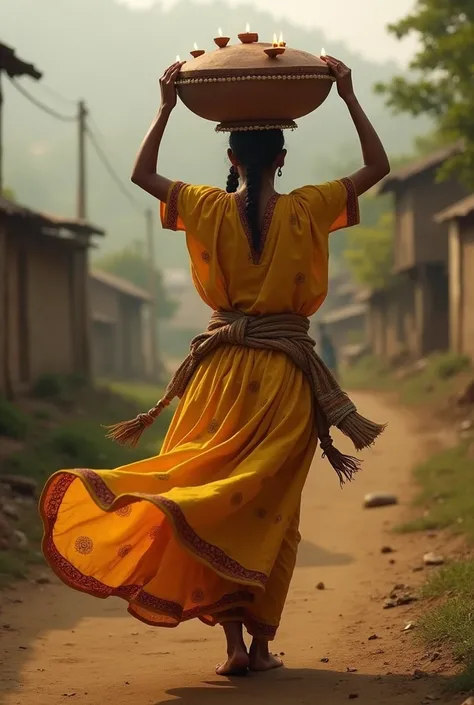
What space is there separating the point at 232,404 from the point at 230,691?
1135 mm

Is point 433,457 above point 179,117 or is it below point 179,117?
below

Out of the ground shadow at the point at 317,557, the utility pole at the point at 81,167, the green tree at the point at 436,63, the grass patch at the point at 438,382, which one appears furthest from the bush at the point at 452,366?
the ground shadow at the point at 317,557

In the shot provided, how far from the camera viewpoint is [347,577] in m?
7.39

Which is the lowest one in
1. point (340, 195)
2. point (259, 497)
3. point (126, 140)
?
point (259, 497)

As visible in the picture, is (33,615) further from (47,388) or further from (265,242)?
(47,388)

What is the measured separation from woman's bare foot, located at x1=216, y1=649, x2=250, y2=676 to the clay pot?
2.18 meters

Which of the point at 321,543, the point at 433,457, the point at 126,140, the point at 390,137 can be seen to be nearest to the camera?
the point at 321,543

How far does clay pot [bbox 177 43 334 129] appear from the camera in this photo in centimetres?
475

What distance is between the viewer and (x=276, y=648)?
18.2ft

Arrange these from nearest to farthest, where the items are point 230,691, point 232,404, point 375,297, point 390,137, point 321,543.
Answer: point 230,691
point 232,404
point 321,543
point 375,297
point 390,137

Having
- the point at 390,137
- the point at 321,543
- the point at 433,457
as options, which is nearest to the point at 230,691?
the point at 321,543

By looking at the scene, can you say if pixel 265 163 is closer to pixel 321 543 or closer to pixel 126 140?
pixel 321 543

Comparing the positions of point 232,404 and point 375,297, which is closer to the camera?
point 232,404

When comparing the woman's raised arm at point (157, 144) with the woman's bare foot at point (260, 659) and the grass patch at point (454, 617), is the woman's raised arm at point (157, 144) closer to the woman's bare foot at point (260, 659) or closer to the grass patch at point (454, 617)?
the woman's bare foot at point (260, 659)
